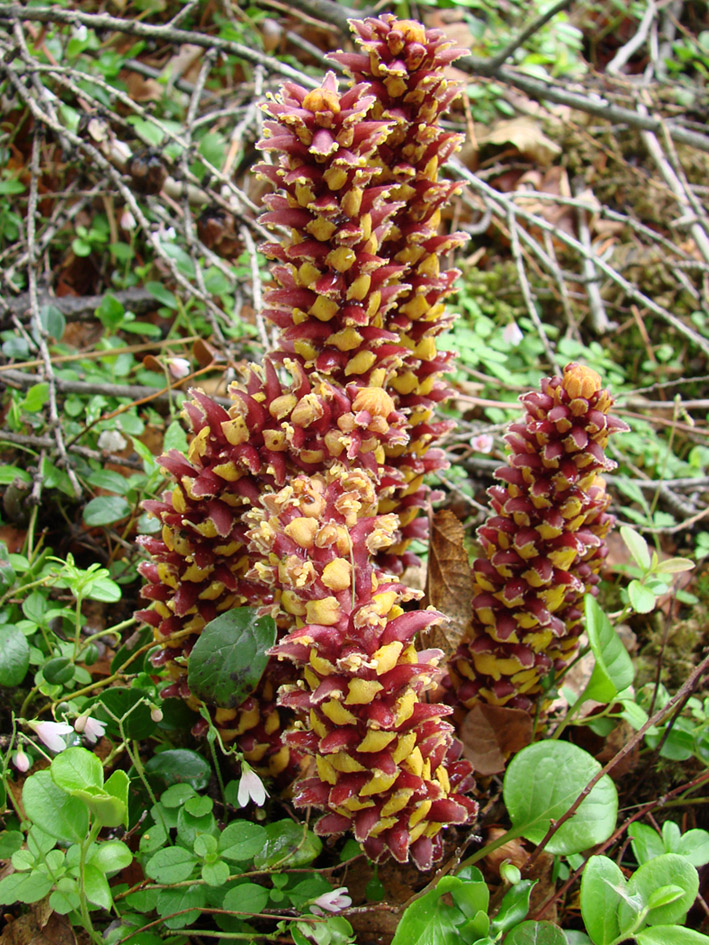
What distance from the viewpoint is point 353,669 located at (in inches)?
42.5

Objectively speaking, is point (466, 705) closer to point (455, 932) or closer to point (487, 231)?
point (455, 932)

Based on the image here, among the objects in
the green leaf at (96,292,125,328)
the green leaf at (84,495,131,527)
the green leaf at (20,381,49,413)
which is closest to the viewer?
the green leaf at (84,495,131,527)

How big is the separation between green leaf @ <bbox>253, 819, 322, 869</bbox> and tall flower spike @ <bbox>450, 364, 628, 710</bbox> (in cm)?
51

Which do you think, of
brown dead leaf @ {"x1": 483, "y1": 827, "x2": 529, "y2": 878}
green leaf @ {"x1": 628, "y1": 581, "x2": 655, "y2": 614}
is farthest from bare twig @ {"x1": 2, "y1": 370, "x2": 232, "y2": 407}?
brown dead leaf @ {"x1": 483, "y1": 827, "x2": 529, "y2": 878}

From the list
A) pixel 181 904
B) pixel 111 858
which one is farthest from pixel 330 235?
pixel 181 904

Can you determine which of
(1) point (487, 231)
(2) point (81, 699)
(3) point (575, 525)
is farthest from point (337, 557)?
(1) point (487, 231)

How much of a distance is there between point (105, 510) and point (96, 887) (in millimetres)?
1006

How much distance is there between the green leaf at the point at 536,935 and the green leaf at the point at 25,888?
786 millimetres

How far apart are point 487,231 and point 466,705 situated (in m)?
2.56

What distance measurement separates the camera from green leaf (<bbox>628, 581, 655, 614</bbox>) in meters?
1.70

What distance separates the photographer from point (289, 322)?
1.45m

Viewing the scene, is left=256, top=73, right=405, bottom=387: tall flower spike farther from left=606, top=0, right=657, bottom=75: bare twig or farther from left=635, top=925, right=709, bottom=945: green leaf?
left=606, top=0, right=657, bottom=75: bare twig

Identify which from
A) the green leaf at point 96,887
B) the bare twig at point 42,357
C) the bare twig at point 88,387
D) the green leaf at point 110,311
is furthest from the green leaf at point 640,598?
the green leaf at point 110,311

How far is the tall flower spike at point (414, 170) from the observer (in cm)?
152
